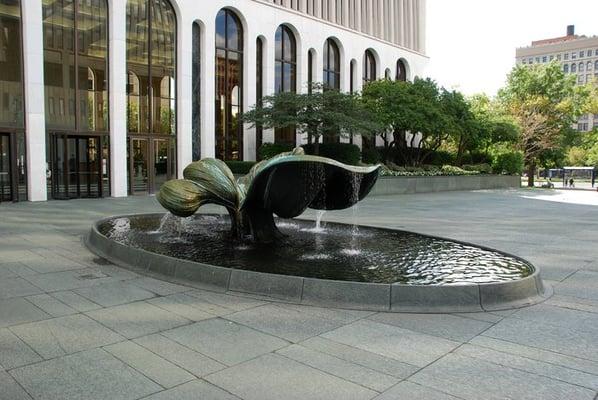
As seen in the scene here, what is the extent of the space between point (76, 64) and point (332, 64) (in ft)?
59.9

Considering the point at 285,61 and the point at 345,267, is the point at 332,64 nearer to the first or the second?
the point at 285,61

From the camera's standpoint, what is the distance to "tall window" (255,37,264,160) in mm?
28875

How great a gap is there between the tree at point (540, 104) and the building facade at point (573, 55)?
305ft

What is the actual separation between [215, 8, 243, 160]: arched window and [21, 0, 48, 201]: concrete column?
939 centimetres

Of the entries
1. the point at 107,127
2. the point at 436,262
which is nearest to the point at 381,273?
the point at 436,262

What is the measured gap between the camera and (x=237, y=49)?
27.8 meters

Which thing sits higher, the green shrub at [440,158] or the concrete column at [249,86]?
the concrete column at [249,86]

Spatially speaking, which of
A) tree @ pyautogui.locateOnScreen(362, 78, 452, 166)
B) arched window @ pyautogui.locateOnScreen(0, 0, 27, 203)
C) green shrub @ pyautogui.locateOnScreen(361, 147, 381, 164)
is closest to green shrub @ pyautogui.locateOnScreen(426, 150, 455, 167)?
tree @ pyautogui.locateOnScreen(362, 78, 452, 166)

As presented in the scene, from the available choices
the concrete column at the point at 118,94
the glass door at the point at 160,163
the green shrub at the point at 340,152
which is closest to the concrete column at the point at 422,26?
the green shrub at the point at 340,152

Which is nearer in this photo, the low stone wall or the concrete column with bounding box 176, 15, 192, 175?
the concrete column with bounding box 176, 15, 192, 175

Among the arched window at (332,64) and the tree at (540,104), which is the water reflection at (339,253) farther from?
the tree at (540,104)

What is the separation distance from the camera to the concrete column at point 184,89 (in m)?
23.8

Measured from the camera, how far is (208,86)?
25.3 meters

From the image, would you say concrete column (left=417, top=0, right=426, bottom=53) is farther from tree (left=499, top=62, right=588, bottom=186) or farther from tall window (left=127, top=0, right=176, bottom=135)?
tall window (left=127, top=0, right=176, bottom=135)
